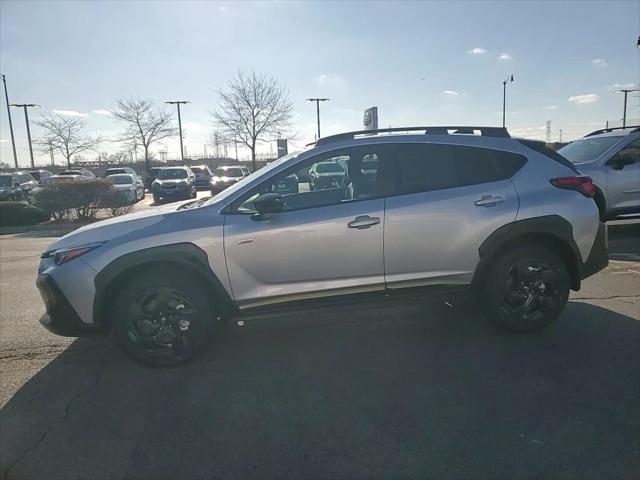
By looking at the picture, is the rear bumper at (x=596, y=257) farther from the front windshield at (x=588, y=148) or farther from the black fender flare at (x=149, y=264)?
the front windshield at (x=588, y=148)

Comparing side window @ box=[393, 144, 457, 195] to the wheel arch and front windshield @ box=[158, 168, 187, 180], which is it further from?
front windshield @ box=[158, 168, 187, 180]

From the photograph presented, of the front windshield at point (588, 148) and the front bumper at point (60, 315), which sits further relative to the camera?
the front windshield at point (588, 148)

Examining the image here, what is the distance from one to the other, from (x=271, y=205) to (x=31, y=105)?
1812 inches

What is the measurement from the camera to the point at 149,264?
11.4ft

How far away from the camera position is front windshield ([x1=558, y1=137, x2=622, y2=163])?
8312 millimetres

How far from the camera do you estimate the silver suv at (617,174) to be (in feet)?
26.1

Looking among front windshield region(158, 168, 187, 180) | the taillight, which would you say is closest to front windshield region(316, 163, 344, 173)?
the taillight

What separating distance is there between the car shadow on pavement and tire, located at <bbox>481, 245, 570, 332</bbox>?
0.62 ft

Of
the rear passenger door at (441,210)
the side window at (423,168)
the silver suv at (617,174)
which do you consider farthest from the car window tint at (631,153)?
the side window at (423,168)

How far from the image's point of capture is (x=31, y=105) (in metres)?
39.9

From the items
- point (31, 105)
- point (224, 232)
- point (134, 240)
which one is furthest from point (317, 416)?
point (31, 105)

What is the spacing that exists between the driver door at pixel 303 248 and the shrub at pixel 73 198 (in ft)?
40.6

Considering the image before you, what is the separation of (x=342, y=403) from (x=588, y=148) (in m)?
8.12

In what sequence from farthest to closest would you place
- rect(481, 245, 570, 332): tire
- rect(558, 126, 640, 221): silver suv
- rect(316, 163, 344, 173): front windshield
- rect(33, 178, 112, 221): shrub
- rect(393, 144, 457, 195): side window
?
rect(33, 178, 112, 221): shrub → rect(558, 126, 640, 221): silver suv → rect(316, 163, 344, 173): front windshield → rect(481, 245, 570, 332): tire → rect(393, 144, 457, 195): side window
